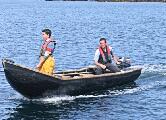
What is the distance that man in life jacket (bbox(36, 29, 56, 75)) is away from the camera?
70.6 ft

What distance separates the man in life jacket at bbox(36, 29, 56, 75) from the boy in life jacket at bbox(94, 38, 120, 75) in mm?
2747

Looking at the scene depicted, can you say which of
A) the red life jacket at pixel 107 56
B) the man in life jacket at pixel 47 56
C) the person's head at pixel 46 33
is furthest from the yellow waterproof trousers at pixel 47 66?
the red life jacket at pixel 107 56

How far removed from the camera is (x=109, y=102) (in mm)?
21828

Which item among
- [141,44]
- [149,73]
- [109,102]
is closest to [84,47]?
[141,44]

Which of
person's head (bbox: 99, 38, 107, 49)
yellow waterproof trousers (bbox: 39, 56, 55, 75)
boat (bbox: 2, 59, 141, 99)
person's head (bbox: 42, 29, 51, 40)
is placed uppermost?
person's head (bbox: 42, 29, 51, 40)

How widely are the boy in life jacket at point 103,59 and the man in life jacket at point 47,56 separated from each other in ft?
9.01

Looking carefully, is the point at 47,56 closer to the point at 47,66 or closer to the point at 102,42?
the point at 47,66

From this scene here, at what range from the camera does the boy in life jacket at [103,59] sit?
77.5 feet

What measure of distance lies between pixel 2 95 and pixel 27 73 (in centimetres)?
291

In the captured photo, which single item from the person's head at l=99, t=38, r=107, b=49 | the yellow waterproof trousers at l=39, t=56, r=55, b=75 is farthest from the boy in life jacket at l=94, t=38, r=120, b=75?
the yellow waterproof trousers at l=39, t=56, r=55, b=75

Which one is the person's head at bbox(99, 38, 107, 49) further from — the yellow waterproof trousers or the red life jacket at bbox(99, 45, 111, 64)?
the yellow waterproof trousers

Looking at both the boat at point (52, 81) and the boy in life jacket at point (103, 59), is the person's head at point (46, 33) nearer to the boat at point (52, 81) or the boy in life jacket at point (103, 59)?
the boat at point (52, 81)

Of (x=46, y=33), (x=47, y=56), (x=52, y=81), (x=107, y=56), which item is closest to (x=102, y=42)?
(x=107, y=56)

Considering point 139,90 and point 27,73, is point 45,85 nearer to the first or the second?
point 27,73
